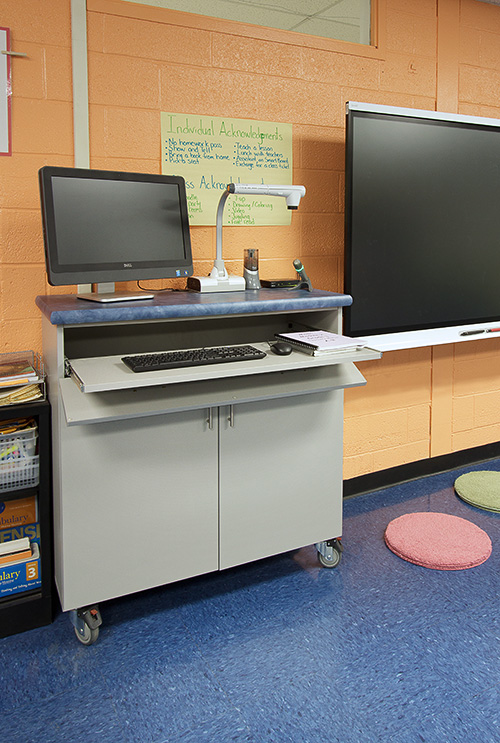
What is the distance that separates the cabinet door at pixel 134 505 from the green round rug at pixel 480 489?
1528 millimetres

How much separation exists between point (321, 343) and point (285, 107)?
124 centimetres

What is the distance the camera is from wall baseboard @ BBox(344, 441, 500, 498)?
326 cm

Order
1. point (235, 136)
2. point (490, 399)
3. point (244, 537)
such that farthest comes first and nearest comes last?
point (490, 399) → point (235, 136) → point (244, 537)

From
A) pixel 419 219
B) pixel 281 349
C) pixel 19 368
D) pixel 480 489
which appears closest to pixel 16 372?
pixel 19 368

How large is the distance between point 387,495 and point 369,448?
270 mm

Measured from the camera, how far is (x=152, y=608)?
7.54 ft

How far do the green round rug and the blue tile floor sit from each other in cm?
51

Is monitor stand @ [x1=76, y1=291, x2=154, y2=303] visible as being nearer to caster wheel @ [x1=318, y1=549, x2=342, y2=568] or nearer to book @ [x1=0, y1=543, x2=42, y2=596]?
book @ [x1=0, y1=543, x2=42, y2=596]

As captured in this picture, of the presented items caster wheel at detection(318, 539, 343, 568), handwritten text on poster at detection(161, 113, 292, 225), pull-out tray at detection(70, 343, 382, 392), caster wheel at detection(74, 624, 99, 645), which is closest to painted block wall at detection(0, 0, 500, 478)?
handwritten text on poster at detection(161, 113, 292, 225)

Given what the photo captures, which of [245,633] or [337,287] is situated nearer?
[245,633]

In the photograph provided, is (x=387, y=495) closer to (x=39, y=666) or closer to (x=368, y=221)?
(x=368, y=221)

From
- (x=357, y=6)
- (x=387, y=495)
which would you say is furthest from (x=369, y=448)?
(x=357, y=6)

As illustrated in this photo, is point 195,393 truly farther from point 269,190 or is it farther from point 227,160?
point 227,160

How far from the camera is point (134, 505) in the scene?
2104 millimetres
